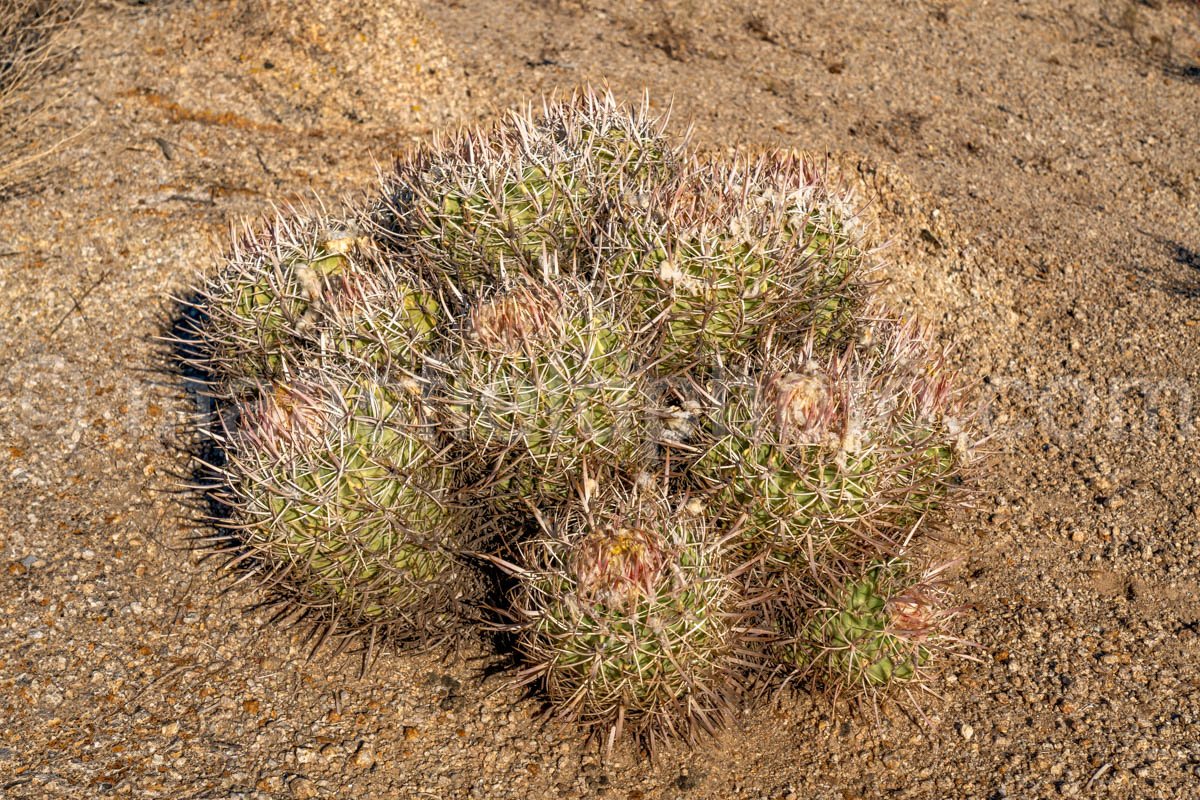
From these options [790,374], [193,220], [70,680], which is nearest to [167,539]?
[70,680]

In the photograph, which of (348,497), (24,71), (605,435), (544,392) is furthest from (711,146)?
(24,71)

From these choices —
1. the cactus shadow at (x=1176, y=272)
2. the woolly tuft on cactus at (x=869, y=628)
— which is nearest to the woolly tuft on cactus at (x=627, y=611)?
the woolly tuft on cactus at (x=869, y=628)

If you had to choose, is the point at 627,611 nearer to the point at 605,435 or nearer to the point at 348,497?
the point at 605,435

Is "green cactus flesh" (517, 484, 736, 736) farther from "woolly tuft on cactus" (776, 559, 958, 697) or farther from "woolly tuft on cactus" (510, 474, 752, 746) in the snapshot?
"woolly tuft on cactus" (776, 559, 958, 697)

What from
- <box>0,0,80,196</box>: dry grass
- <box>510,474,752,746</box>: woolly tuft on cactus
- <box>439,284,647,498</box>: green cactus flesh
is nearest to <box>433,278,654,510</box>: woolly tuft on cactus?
<box>439,284,647,498</box>: green cactus flesh

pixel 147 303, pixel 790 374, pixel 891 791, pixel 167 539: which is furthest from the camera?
pixel 147 303

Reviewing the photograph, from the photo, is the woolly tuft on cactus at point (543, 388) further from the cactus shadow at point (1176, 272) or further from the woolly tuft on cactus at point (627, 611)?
the cactus shadow at point (1176, 272)

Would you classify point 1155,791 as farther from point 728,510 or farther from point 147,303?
point 147,303
